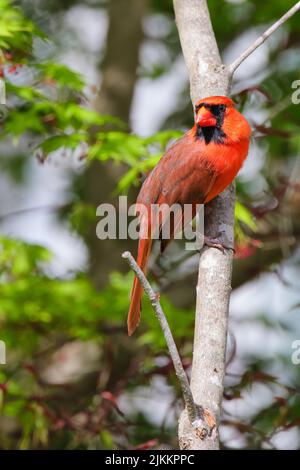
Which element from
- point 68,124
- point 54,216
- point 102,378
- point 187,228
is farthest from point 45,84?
point 54,216

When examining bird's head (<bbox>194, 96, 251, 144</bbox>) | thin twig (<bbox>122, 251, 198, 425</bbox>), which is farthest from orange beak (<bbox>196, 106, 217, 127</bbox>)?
thin twig (<bbox>122, 251, 198, 425</bbox>)

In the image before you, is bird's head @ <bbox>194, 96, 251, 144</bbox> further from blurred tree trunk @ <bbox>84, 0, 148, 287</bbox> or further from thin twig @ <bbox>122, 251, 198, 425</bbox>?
blurred tree trunk @ <bbox>84, 0, 148, 287</bbox>

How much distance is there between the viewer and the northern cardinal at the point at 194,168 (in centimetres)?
329

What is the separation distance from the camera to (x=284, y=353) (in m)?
5.85

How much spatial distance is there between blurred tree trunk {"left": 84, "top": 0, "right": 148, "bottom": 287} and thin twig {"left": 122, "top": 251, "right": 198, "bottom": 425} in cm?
292

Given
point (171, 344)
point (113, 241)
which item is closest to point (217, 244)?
point (171, 344)

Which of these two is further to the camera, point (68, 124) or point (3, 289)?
point (3, 289)

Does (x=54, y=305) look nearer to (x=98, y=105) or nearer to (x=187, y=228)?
(x=187, y=228)

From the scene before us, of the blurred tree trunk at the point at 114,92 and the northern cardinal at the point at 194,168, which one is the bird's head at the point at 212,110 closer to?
the northern cardinal at the point at 194,168

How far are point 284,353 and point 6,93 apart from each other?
294 cm

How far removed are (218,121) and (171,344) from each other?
4.00ft

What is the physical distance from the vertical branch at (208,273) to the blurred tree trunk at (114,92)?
207 centimetres

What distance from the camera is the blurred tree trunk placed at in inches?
213

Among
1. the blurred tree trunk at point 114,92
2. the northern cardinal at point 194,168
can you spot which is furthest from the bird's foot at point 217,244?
the blurred tree trunk at point 114,92
